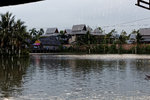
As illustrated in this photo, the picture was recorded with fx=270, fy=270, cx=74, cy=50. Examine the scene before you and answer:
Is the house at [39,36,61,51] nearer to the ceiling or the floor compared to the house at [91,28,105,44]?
nearer to the floor

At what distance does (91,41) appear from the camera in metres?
82.2

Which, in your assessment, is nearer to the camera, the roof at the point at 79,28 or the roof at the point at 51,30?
the roof at the point at 79,28

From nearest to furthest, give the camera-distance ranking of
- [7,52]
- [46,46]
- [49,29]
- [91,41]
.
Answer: [7,52] < [91,41] < [46,46] < [49,29]

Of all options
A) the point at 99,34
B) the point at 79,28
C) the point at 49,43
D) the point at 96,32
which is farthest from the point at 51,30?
the point at 99,34

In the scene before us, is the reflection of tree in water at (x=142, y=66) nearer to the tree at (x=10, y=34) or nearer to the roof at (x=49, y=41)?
the tree at (x=10, y=34)

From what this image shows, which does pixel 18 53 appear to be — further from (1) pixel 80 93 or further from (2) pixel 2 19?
(1) pixel 80 93

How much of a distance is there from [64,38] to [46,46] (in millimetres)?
16455

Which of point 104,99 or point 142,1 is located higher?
point 142,1

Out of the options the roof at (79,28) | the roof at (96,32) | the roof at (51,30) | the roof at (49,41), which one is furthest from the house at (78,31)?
the roof at (51,30)

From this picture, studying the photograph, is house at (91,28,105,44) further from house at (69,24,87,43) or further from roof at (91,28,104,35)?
house at (69,24,87,43)

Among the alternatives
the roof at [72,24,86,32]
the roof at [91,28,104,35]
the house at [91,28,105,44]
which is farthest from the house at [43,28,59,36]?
the house at [91,28,105,44]

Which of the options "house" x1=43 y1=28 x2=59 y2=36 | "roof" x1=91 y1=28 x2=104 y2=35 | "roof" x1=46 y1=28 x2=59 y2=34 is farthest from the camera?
"roof" x1=46 y1=28 x2=59 y2=34

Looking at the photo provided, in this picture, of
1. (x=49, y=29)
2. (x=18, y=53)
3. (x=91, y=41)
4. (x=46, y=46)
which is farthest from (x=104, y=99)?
(x=49, y=29)

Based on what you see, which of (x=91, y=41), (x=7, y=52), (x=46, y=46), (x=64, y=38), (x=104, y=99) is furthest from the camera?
(x=64, y=38)
